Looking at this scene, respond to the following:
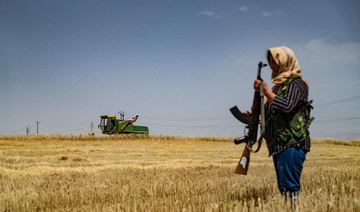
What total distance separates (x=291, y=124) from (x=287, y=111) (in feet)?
0.58

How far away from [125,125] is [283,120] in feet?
90.6

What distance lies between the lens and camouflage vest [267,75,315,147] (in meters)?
2.97

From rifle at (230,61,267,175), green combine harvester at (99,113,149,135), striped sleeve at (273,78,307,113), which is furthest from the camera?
green combine harvester at (99,113,149,135)

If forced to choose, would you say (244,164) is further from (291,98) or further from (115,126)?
(115,126)

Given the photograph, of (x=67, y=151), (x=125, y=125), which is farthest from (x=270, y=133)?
(x=125, y=125)

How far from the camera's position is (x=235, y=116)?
377 cm

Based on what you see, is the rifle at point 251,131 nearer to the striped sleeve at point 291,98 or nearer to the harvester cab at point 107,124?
the striped sleeve at point 291,98

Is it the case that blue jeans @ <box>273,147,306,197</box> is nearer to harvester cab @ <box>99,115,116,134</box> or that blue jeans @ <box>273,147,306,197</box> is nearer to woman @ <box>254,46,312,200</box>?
woman @ <box>254,46,312,200</box>

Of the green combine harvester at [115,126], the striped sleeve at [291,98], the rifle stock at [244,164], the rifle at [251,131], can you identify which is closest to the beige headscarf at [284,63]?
the striped sleeve at [291,98]

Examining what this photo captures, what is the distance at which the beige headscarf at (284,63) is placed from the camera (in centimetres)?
306

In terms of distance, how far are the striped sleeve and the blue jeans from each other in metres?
0.45

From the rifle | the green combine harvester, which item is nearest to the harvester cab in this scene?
the green combine harvester

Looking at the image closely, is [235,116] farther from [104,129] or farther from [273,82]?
[104,129]

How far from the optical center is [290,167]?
3051 mm
